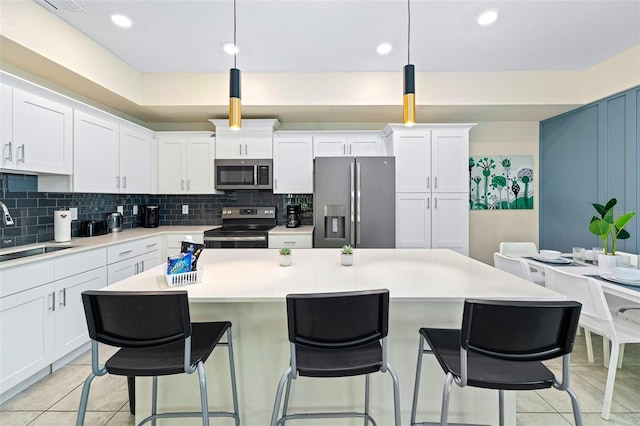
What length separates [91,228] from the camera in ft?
10.1

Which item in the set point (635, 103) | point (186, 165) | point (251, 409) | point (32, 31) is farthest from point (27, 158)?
point (635, 103)

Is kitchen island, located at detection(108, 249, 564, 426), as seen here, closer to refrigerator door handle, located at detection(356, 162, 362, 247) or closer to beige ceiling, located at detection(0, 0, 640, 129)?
refrigerator door handle, located at detection(356, 162, 362, 247)

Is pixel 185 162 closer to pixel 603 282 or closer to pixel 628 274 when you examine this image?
pixel 603 282

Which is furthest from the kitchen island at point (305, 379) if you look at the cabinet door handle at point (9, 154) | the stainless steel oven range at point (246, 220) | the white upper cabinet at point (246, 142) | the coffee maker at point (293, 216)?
the white upper cabinet at point (246, 142)

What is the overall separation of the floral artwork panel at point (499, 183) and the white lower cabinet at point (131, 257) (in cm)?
420

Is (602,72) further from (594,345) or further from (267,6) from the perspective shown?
(267,6)

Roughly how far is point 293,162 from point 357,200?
1.05m

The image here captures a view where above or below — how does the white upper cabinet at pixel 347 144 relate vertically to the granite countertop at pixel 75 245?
above

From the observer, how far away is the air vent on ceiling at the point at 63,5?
2199mm

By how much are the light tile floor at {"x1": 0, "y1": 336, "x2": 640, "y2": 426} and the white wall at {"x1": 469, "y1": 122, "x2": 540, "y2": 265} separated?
2.14 metres

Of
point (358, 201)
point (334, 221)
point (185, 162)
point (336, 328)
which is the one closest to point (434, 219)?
point (358, 201)

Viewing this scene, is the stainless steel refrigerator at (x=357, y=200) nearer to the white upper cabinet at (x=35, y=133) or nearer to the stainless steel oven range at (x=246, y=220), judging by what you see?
the stainless steel oven range at (x=246, y=220)

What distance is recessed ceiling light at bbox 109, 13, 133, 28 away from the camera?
2.39 meters

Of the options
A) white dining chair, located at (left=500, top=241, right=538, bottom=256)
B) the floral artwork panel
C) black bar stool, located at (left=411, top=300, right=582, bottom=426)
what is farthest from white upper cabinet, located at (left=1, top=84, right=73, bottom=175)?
the floral artwork panel
